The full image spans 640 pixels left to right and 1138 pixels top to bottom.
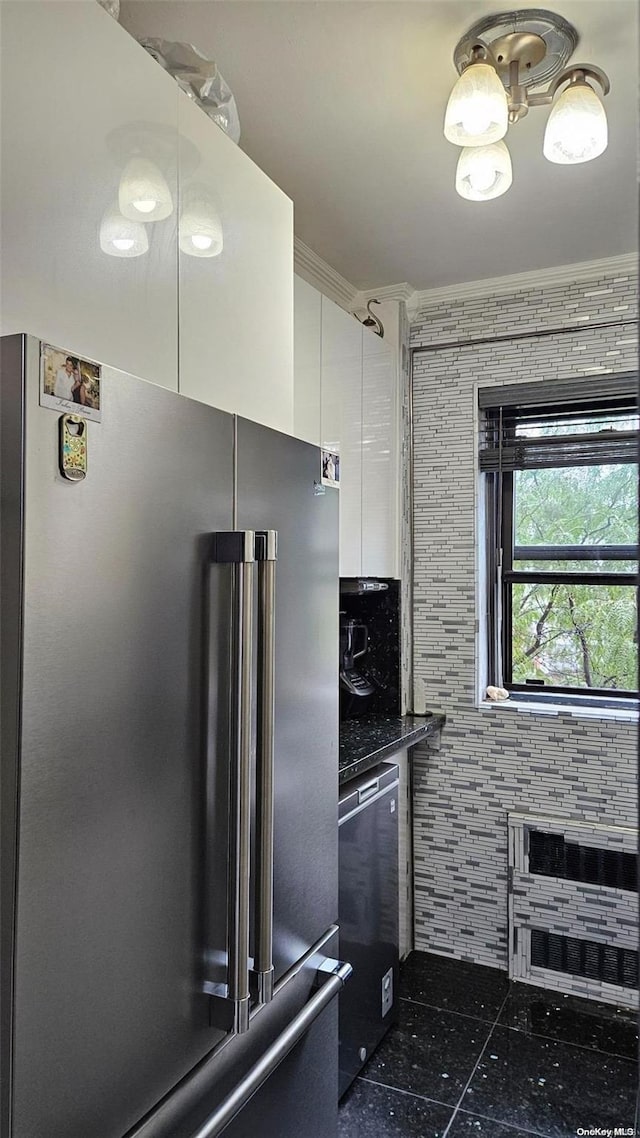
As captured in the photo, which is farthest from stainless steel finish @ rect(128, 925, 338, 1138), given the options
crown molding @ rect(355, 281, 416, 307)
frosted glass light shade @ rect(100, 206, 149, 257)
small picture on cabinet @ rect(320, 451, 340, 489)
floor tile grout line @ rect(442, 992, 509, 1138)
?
crown molding @ rect(355, 281, 416, 307)

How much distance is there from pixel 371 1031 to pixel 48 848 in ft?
6.08

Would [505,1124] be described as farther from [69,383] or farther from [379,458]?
[69,383]

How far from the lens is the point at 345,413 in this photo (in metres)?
2.41

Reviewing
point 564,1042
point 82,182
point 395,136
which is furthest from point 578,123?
point 564,1042

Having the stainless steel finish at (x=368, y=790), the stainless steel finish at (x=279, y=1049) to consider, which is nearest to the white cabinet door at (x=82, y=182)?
the stainless steel finish at (x=279, y=1049)

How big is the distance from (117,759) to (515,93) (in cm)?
160

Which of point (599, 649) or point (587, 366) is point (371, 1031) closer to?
point (599, 649)

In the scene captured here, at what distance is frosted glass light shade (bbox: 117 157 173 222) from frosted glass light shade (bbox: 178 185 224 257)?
1.8 inches

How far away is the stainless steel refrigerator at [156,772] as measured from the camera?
784 mm

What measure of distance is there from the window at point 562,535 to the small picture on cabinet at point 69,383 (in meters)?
2.26

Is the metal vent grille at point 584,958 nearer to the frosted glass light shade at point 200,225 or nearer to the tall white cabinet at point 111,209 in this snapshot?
the tall white cabinet at point 111,209

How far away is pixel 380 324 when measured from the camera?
291 cm

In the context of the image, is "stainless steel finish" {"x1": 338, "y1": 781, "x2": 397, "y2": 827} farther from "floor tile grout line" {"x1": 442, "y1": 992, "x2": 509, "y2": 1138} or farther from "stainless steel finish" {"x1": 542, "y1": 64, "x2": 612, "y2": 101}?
"stainless steel finish" {"x1": 542, "y1": 64, "x2": 612, "y2": 101}

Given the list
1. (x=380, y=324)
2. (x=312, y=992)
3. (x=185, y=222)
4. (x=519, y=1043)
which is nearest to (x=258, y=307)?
(x=185, y=222)
